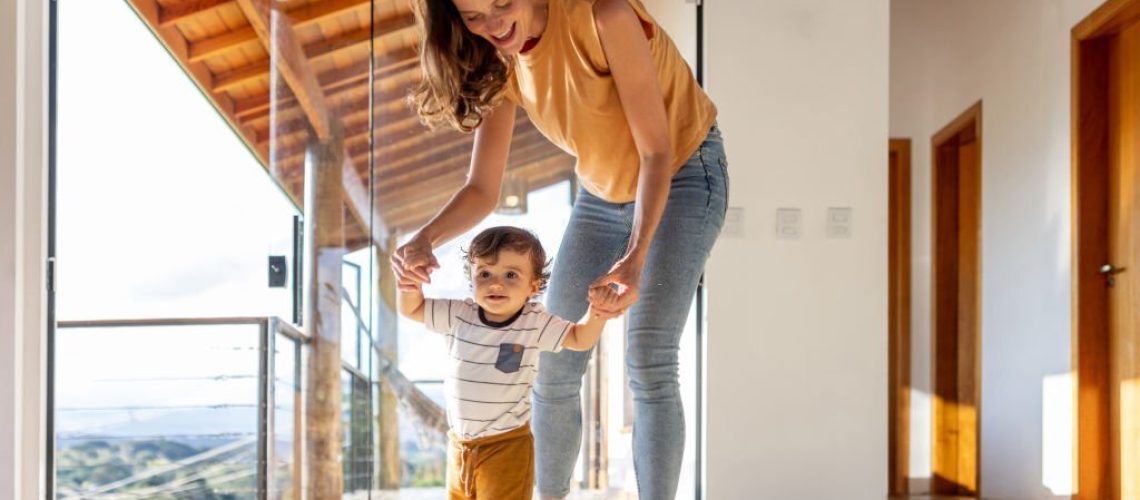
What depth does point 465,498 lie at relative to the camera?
70.1 inches

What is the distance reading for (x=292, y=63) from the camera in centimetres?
275

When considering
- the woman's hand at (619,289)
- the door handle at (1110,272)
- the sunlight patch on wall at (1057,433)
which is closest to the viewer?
the woman's hand at (619,289)

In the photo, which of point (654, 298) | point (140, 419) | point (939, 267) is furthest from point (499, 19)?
point (140, 419)

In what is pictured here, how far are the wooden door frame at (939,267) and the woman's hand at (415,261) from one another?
4.05 meters

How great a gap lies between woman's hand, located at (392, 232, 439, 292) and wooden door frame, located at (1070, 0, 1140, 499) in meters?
2.94

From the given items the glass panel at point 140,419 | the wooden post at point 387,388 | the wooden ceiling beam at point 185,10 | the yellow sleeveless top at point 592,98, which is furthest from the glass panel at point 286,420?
the glass panel at point 140,419

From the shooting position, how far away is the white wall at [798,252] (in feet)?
11.0

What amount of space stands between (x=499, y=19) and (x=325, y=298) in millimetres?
1264

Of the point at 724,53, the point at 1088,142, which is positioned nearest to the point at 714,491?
the point at 724,53

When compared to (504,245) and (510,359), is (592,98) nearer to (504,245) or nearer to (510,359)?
(504,245)

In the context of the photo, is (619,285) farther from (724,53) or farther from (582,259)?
(724,53)

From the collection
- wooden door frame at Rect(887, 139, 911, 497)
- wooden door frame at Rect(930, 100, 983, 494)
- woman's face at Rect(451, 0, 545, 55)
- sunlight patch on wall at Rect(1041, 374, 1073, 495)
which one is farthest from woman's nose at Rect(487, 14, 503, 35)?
wooden door frame at Rect(887, 139, 911, 497)

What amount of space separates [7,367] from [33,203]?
1.25ft

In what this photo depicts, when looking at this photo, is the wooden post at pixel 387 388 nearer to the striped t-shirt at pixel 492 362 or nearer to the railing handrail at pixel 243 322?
the railing handrail at pixel 243 322
